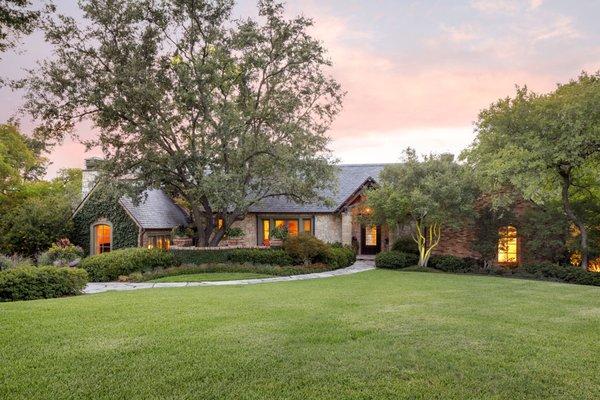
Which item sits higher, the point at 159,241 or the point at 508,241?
the point at 159,241

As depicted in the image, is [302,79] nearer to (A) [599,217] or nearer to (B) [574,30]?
(B) [574,30]

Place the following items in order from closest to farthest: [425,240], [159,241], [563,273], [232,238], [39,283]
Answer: [39,283] → [563,273] → [159,241] → [425,240] → [232,238]

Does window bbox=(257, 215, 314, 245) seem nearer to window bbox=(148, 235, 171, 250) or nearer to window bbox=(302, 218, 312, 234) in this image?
window bbox=(302, 218, 312, 234)

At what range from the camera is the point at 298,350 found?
582 cm

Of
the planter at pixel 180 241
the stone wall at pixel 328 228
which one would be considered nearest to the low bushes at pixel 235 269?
the planter at pixel 180 241

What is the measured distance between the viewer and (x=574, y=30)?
14445 mm

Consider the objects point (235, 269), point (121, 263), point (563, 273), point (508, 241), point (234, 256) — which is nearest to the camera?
point (121, 263)

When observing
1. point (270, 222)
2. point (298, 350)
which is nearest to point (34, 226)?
point (270, 222)

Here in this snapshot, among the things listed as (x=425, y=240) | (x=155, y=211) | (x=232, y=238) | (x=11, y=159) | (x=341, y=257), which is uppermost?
(x=11, y=159)

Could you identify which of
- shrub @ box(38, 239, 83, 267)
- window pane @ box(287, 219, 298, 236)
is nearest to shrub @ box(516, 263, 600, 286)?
window pane @ box(287, 219, 298, 236)

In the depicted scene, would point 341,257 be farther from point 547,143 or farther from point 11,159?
point 11,159

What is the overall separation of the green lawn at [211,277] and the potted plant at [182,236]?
288 cm

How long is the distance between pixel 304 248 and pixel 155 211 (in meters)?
8.93

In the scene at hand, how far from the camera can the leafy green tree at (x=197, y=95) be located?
1823 cm
